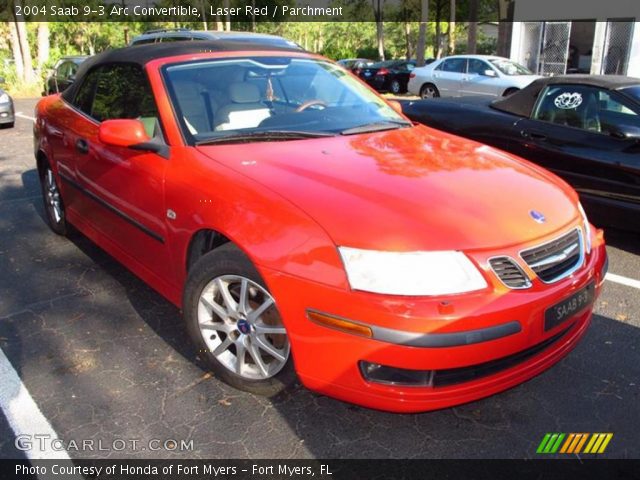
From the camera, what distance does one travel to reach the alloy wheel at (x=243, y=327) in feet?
8.51

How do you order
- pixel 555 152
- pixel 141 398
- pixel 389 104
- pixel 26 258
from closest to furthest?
pixel 141 398, pixel 389 104, pixel 26 258, pixel 555 152

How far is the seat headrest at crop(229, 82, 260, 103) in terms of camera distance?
3.31 m

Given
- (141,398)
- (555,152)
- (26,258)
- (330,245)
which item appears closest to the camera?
(330,245)

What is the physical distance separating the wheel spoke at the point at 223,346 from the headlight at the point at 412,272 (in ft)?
2.88

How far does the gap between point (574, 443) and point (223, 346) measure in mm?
1647

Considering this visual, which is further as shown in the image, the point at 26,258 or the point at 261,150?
the point at 26,258

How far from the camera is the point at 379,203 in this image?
2430 millimetres

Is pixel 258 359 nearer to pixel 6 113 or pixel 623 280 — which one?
pixel 623 280

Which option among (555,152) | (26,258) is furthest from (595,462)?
(26,258)

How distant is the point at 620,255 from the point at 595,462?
2.72 metres

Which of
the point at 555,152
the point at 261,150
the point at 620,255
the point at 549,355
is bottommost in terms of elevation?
the point at 620,255

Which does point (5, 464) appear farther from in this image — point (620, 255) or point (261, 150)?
point (620, 255)

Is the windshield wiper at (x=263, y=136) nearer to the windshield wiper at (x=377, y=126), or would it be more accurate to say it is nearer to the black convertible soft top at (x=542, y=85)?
the windshield wiper at (x=377, y=126)

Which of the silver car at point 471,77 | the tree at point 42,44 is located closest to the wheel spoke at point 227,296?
the silver car at point 471,77
